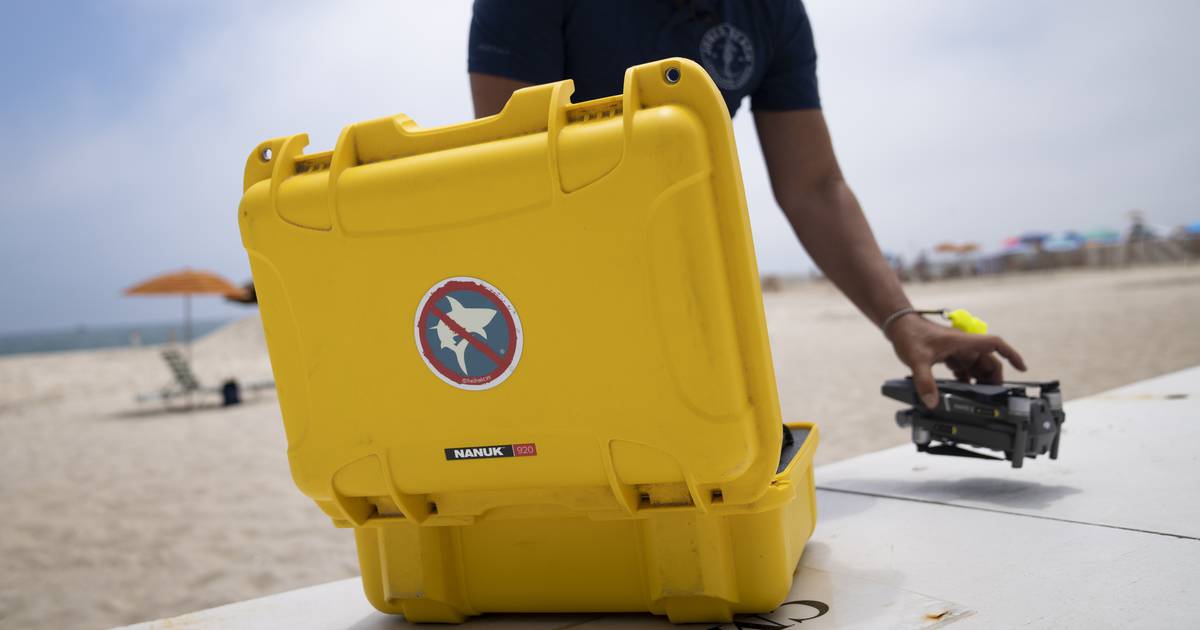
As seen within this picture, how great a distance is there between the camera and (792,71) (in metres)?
1.99

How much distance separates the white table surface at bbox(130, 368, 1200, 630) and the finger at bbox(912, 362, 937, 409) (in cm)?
22

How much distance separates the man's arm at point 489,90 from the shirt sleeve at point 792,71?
659 mm

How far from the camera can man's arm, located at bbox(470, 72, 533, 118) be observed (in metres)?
1.69

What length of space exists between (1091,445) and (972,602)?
1206mm

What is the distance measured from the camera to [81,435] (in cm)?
948

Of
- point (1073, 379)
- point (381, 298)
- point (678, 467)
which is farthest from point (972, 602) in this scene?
point (1073, 379)

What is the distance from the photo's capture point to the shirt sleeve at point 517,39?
1.67 m

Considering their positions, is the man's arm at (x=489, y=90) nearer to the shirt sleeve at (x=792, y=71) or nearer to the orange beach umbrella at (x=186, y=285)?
the shirt sleeve at (x=792, y=71)

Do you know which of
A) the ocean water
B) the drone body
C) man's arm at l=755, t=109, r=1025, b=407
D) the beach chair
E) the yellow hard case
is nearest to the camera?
the yellow hard case

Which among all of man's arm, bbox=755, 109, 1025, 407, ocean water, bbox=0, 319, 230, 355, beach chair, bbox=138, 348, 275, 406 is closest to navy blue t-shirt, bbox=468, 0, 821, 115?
man's arm, bbox=755, 109, 1025, 407

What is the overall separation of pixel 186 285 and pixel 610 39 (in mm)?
14171

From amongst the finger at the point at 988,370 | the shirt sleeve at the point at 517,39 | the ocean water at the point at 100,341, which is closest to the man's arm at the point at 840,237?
the finger at the point at 988,370

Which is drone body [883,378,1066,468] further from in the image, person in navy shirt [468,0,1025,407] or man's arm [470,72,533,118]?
man's arm [470,72,533,118]

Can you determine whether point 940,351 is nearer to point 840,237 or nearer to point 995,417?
point 995,417
